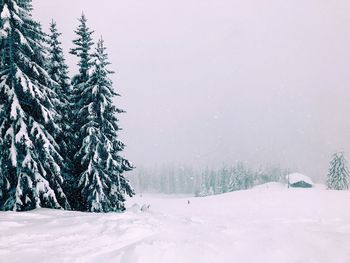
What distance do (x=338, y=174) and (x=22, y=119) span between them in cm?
6835

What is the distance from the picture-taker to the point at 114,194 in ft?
68.7

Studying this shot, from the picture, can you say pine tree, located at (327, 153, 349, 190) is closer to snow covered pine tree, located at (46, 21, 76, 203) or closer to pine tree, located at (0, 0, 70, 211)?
snow covered pine tree, located at (46, 21, 76, 203)

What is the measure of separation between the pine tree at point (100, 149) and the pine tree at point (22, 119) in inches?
137

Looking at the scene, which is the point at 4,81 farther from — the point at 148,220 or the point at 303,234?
the point at 303,234

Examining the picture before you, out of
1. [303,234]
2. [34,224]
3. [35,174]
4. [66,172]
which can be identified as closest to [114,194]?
[66,172]

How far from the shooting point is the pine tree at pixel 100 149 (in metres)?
19.5

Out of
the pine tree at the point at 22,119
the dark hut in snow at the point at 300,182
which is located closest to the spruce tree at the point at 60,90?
the pine tree at the point at 22,119

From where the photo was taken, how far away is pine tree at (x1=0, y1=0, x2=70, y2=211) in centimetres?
1459

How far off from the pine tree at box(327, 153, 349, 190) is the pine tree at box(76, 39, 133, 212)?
58.8 meters

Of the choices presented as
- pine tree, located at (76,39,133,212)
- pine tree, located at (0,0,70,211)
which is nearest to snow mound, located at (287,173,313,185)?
pine tree, located at (76,39,133,212)

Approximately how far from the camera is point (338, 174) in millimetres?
66125

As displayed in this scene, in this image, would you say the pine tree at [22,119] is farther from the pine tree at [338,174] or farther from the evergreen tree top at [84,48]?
the pine tree at [338,174]

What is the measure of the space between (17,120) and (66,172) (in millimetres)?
6716

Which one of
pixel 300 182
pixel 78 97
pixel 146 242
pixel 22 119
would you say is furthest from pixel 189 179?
pixel 146 242
